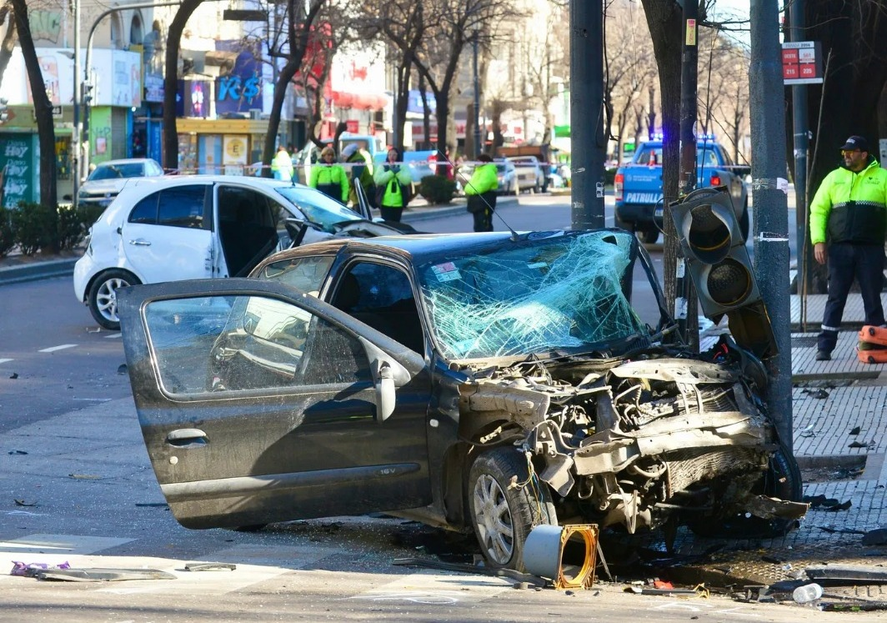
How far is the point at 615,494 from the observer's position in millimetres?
6027

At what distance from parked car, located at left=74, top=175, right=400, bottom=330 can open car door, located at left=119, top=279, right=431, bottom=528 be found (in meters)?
8.62

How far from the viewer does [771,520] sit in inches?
275

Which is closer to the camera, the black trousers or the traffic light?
the traffic light

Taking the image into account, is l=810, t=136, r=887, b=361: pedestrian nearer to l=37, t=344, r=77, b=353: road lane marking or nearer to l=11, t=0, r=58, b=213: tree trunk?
l=37, t=344, r=77, b=353: road lane marking

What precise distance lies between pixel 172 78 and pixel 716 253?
2562 cm

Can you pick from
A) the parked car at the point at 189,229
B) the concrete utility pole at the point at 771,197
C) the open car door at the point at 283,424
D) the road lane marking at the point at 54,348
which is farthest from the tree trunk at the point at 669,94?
the road lane marking at the point at 54,348

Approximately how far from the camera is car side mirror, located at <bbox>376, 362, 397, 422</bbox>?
20.9 ft

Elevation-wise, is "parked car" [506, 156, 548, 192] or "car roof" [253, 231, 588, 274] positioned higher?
"parked car" [506, 156, 548, 192]

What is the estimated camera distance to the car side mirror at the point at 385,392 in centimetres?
636

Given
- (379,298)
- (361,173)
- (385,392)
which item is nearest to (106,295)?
(379,298)

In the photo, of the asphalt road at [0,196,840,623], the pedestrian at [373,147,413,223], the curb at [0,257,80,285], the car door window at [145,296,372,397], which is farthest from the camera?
the pedestrian at [373,147,413,223]

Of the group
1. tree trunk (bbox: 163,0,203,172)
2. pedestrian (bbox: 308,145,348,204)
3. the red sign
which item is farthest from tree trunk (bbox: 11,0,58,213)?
the red sign

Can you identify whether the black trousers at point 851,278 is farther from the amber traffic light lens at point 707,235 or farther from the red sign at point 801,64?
the amber traffic light lens at point 707,235

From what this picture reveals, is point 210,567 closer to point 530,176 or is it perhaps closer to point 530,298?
point 530,298
